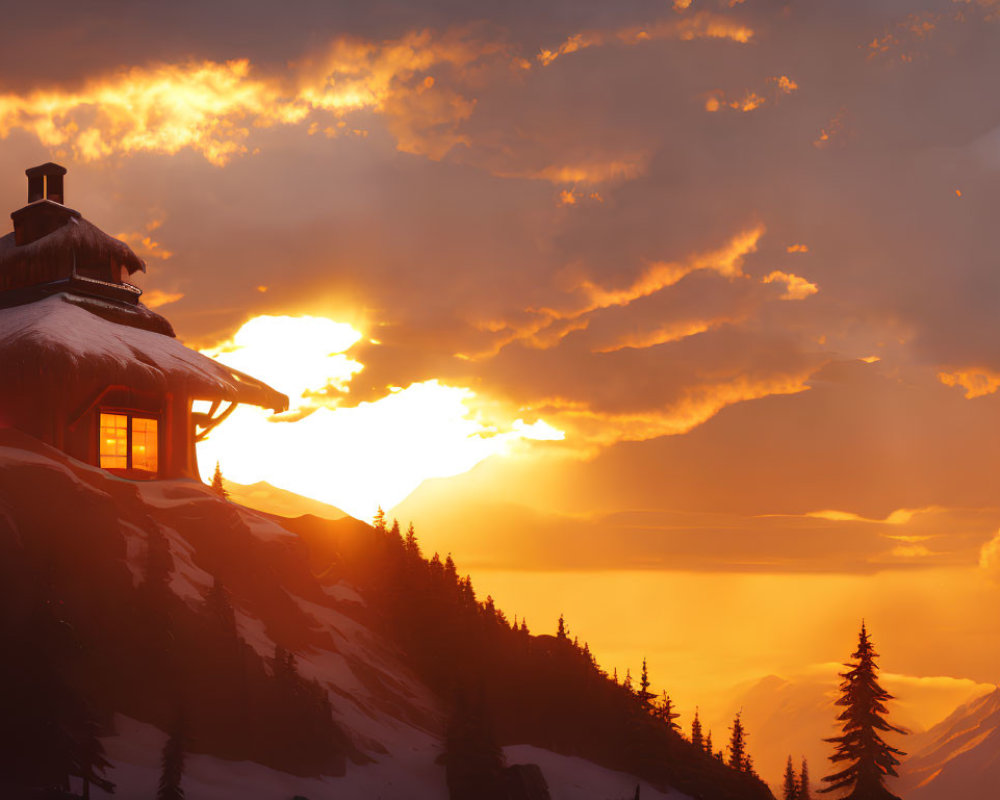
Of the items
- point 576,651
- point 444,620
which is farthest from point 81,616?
point 576,651

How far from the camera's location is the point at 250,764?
24500 millimetres

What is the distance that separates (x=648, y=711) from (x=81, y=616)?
19.1 meters

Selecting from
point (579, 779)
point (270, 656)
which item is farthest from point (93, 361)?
point (579, 779)

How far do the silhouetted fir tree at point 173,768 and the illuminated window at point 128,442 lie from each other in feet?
45.6

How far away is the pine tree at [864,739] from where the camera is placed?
2959cm

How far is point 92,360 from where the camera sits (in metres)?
29.2

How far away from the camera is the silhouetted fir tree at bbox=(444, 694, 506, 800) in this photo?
26.3 meters

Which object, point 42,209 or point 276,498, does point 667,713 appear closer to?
point 42,209

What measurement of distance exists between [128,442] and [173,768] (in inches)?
599

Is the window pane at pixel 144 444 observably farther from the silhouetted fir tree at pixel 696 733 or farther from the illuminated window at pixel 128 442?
the silhouetted fir tree at pixel 696 733

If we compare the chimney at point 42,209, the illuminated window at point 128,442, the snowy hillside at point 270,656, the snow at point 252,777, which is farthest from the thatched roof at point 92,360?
the snow at point 252,777

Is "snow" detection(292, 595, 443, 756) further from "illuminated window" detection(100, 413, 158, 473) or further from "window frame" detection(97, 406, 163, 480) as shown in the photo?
"illuminated window" detection(100, 413, 158, 473)

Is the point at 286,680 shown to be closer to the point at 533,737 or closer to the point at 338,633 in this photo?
the point at 338,633

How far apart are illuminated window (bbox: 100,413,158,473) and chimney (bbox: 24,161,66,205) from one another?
9.73 m
